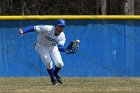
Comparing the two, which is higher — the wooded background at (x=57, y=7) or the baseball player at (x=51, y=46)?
the baseball player at (x=51, y=46)

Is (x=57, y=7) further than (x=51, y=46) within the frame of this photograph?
Yes

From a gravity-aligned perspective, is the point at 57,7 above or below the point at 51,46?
below

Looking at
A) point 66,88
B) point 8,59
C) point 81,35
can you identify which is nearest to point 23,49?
point 8,59

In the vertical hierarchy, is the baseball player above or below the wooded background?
above

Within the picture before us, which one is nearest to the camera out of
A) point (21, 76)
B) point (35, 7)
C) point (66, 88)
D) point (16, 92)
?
point (16, 92)

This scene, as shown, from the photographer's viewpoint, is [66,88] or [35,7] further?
[35,7]

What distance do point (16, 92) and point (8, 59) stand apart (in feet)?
21.2

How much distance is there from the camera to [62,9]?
33.0m

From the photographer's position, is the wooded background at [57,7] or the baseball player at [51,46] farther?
the wooded background at [57,7]

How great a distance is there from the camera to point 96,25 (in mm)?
17219

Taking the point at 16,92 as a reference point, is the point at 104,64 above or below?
below

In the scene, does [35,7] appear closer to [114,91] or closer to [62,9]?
[62,9]

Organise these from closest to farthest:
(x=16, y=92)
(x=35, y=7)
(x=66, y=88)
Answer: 1. (x=16, y=92)
2. (x=66, y=88)
3. (x=35, y=7)

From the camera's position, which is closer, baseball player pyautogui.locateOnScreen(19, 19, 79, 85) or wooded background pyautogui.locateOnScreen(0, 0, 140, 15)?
baseball player pyautogui.locateOnScreen(19, 19, 79, 85)
